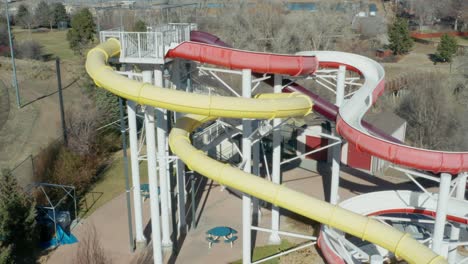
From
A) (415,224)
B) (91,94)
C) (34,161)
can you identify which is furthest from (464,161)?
(91,94)

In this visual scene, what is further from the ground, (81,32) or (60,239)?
(81,32)

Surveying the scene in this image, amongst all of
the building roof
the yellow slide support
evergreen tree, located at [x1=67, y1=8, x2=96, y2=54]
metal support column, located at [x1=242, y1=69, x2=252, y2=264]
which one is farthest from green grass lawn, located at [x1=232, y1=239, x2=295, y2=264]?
evergreen tree, located at [x1=67, y1=8, x2=96, y2=54]

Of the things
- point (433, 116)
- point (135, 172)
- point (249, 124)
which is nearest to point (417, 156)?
point (249, 124)

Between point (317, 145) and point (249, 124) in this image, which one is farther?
point (317, 145)

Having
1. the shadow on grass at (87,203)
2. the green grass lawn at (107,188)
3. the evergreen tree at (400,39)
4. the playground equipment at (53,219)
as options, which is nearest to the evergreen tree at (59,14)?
the evergreen tree at (400,39)

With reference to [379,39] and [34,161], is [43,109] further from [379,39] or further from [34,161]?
[379,39]

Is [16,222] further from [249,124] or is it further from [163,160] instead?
[249,124]

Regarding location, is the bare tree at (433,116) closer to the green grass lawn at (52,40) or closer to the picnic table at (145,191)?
the picnic table at (145,191)
